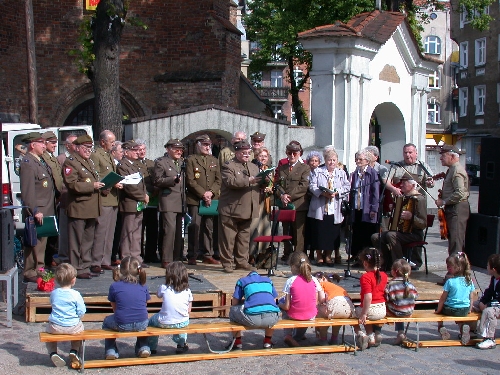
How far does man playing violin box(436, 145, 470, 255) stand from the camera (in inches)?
403

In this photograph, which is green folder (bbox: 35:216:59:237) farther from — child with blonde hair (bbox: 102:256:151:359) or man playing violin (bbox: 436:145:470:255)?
man playing violin (bbox: 436:145:470:255)

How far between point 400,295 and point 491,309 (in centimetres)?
98

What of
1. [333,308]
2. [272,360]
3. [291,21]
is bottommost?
[272,360]

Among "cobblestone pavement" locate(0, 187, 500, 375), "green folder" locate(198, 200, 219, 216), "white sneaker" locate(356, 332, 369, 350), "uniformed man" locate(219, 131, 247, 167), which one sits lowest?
"cobblestone pavement" locate(0, 187, 500, 375)

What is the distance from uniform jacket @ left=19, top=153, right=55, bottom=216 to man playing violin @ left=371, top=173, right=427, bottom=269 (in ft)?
14.0

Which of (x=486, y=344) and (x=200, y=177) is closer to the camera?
(x=486, y=344)

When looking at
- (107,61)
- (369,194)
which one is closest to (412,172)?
(369,194)

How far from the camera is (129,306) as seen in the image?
7395mm

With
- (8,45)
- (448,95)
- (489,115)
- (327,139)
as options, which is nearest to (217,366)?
(327,139)

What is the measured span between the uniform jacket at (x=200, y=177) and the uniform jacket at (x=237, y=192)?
667 millimetres

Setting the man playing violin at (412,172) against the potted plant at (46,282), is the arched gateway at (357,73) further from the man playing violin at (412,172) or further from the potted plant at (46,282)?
the potted plant at (46,282)

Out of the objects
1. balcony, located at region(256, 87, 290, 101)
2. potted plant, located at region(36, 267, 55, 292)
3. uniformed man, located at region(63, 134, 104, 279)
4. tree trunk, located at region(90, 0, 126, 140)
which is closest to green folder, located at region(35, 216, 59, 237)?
uniformed man, located at region(63, 134, 104, 279)

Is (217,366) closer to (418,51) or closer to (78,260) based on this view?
(78,260)

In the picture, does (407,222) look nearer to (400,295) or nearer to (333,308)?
(400,295)
